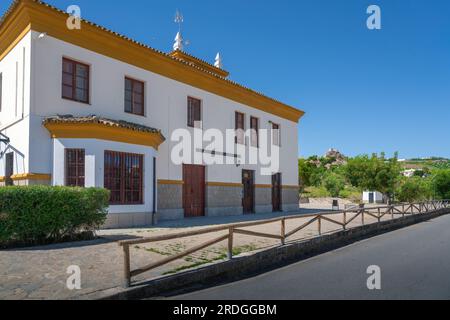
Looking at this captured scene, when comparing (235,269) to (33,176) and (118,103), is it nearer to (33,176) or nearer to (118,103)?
(33,176)

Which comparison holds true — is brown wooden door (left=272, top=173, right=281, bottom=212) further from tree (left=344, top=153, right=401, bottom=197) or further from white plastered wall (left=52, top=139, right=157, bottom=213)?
white plastered wall (left=52, top=139, right=157, bottom=213)

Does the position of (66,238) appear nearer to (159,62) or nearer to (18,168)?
(18,168)

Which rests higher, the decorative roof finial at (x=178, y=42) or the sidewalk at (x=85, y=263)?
the decorative roof finial at (x=178, y=42)

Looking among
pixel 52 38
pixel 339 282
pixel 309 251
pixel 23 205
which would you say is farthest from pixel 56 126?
pixel 339 282

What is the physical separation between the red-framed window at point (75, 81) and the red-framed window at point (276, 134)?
43.1 feet

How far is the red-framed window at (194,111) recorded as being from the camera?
17297mm

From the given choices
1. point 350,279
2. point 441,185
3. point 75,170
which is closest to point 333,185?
point 441,185

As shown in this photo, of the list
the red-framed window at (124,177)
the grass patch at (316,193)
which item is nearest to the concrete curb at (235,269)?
the red-framed window at (124,177)

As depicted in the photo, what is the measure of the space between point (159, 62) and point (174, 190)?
559cm

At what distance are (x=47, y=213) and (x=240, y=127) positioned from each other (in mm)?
13448

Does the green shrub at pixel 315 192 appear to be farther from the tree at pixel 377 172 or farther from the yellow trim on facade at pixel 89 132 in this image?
the yellow trim on facade at pixel 89 132

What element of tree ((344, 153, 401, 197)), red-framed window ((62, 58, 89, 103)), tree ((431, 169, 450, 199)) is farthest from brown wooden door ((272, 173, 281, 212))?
tree ((431, 169, 450, 199))

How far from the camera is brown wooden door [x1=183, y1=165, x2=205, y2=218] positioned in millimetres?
16891

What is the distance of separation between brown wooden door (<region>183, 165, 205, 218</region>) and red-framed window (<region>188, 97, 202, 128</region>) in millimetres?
2165
